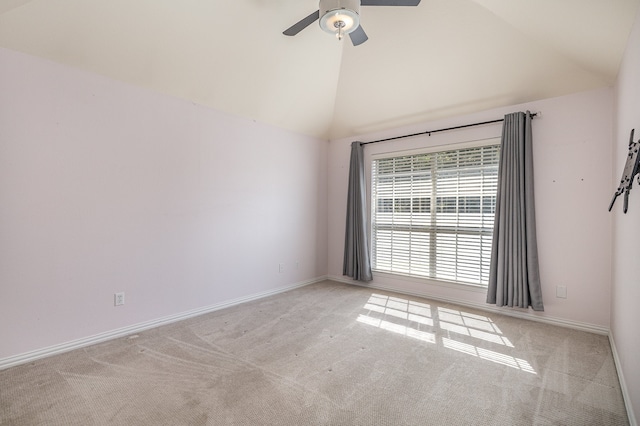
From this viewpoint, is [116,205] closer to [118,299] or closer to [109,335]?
[118,299]

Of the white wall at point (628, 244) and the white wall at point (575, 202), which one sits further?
the white wall at point (575, 202)

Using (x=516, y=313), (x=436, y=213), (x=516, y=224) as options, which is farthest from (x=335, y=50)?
(x=516, y=313)

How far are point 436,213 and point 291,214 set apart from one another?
2091 millimetres

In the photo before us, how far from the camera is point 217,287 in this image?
3.68 m

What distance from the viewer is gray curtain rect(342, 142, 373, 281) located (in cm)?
462

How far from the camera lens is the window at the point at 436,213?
371cm

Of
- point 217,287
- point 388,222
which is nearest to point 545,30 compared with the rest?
point 388,222

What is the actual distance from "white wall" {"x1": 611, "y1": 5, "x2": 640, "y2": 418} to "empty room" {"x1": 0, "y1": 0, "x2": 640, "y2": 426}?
38 mm

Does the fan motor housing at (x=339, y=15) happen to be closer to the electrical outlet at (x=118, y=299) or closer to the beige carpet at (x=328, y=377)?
the beige carpet at (x=328, y=377)

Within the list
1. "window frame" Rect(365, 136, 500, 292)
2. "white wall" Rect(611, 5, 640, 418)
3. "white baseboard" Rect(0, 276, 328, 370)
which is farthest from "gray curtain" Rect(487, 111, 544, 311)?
"white baseboard" Rect(0, 276, 328, 370)

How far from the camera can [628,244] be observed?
2.01m

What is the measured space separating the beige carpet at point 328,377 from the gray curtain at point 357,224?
1.40 meters

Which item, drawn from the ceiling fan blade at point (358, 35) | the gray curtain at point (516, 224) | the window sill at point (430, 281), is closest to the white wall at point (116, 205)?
the window sill at point (430, 281)

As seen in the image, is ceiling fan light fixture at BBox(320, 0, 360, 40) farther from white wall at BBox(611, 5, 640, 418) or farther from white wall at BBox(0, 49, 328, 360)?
white wall at BBox(0, 49, 328, 360)
